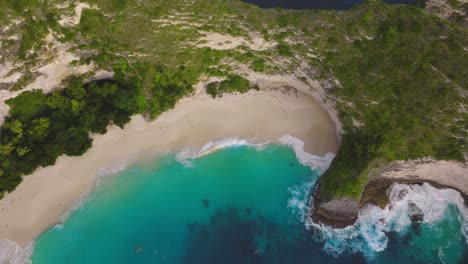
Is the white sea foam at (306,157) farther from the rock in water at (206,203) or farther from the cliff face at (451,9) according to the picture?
the cliff face at (451,9)

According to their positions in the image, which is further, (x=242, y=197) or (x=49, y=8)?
(x=242, y=197)

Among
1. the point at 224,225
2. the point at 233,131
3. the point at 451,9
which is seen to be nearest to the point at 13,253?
the point at 224,225

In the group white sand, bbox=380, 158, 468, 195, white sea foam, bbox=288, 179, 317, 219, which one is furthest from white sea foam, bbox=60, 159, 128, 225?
white sand, bbox=380, 158, 468, 195

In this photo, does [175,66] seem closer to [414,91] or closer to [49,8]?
[49,8]

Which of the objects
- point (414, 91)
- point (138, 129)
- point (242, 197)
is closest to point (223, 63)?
point (138, 129)

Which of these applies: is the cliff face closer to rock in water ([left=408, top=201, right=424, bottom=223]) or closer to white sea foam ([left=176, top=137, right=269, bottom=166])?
rock in water ([left=408, top=201, right=424, bottom=223])
